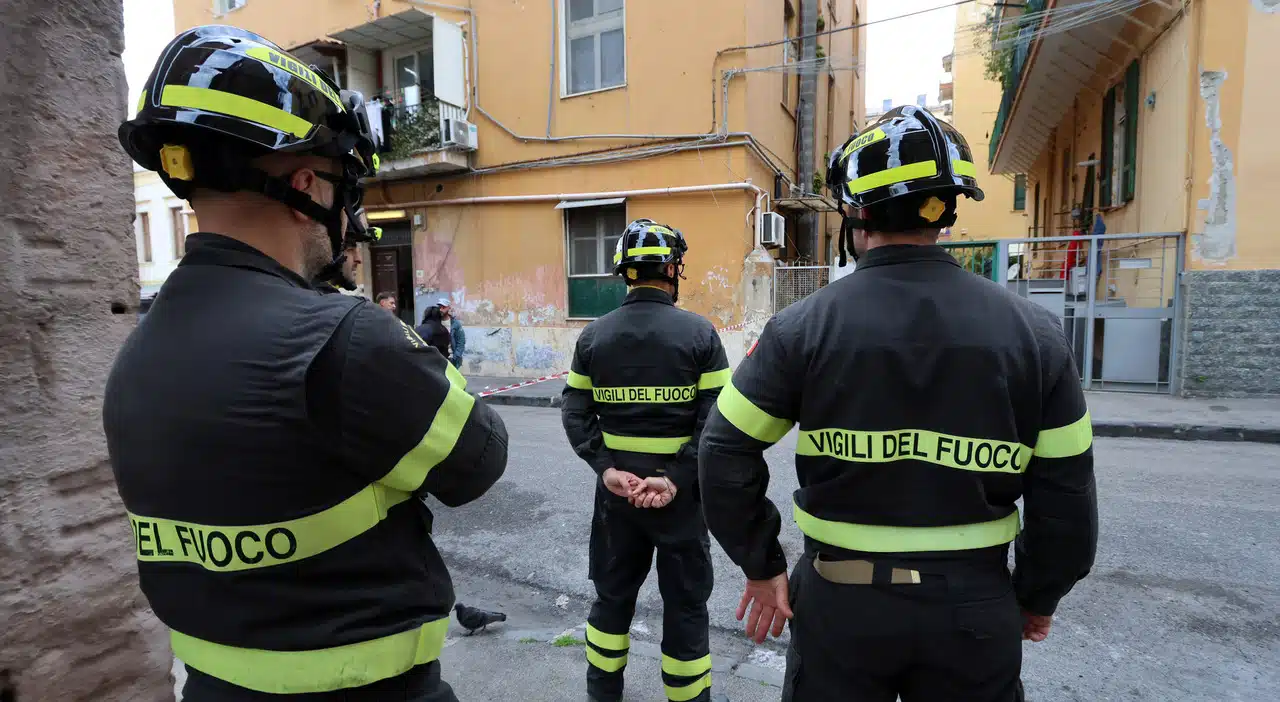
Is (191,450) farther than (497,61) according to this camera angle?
No

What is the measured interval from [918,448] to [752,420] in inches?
16.7

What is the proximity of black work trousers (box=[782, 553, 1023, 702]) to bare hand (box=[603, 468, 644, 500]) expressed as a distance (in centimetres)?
127

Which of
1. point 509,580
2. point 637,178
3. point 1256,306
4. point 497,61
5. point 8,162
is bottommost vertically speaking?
point 509,580

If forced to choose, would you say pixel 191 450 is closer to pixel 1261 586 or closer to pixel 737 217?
pixel 1261 586

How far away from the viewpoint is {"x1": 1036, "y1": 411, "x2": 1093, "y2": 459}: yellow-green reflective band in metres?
→ 1.73

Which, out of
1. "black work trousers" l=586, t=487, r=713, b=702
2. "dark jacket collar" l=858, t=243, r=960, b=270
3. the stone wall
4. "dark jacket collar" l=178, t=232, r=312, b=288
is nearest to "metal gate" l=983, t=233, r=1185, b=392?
the stone wall

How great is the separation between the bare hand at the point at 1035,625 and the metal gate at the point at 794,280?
1072cm

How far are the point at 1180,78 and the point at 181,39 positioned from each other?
12330 mm

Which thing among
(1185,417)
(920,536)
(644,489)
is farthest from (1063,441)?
(1185,417)

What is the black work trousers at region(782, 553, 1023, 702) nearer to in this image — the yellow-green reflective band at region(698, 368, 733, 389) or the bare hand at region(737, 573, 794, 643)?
the bare hand at region(737, 573, 794, 643)

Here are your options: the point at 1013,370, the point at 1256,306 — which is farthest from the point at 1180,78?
the point at 1013,370

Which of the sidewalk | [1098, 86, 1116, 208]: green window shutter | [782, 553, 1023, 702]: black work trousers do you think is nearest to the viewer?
[782, 553, 1023, 702]: black work trousers

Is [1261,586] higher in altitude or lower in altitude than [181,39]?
lower

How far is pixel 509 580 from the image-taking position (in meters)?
4.53
